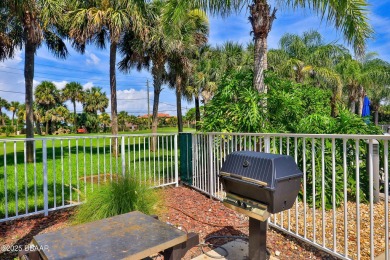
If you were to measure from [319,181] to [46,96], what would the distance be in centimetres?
3730

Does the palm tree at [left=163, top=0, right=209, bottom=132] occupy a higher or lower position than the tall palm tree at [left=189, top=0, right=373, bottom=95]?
higher

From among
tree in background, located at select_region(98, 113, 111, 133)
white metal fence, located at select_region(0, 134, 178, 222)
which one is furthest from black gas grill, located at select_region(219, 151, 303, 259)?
tree in background, located at select_region(98, 113, 111, 133)

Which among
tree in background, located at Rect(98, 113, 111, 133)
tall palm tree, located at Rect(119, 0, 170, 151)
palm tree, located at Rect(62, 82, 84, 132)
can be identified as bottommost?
tree in background, located at Rect(98, 113, 111, 133)

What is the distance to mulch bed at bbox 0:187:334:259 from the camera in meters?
2.78

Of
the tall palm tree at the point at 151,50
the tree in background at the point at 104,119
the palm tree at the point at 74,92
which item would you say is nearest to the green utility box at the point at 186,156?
the tall palm tree at the point at 151,50

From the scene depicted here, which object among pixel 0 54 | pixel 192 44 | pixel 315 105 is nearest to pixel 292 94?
pixel 315 105

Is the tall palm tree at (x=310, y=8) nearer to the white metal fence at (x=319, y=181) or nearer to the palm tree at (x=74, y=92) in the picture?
the white metal fence at (x=319, y=181)

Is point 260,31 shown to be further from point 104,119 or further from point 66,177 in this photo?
point 104,119

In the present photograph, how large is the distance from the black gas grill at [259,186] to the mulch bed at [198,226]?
3.50 feet

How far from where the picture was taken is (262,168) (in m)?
1.72

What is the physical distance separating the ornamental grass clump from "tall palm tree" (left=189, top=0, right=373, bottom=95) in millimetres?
3199

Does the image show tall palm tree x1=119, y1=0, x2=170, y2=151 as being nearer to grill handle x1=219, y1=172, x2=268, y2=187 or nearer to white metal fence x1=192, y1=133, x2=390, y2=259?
white metal fence x1=192, y1=133, x2=390, y2=259

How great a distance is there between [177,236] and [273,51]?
18.0 m

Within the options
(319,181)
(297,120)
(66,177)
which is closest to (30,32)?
(66,177)
